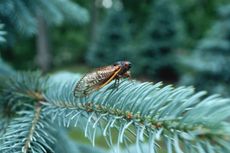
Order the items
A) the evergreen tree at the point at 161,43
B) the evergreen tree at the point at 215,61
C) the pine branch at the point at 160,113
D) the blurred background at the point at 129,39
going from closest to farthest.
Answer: the pine branch at the point at 160,113, the blurred background at the point at 129,39, the evergreen tree at the point at 215,61, the evergreen tree at the point at 161,43

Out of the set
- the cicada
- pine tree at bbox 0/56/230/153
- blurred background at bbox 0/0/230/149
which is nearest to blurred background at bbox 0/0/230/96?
blurred background at bbox 0/0/230/149

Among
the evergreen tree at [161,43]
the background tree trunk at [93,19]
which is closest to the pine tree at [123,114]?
the evergreen tree at [161,43]

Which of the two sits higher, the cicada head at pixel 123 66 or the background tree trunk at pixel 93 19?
the background tree trunk at pixel 93 19

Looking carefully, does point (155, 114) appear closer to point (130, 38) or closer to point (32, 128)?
point (32, 128)

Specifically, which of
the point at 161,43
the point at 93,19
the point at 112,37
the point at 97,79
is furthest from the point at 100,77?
the point at 93,19

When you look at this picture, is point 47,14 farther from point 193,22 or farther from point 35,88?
point 193,22

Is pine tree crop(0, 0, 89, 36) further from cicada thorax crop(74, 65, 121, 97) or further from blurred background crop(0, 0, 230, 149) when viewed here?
cicada thorax crop(74, 65, 121, 97)

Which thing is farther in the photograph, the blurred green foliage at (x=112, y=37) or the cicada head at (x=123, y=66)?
the blurred green foliage at (x=112, y=37)

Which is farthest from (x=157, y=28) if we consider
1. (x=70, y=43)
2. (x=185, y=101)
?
(x=185, y=101)

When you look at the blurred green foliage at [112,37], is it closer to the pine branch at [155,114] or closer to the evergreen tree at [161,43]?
the evergreen tree at [161,43]
